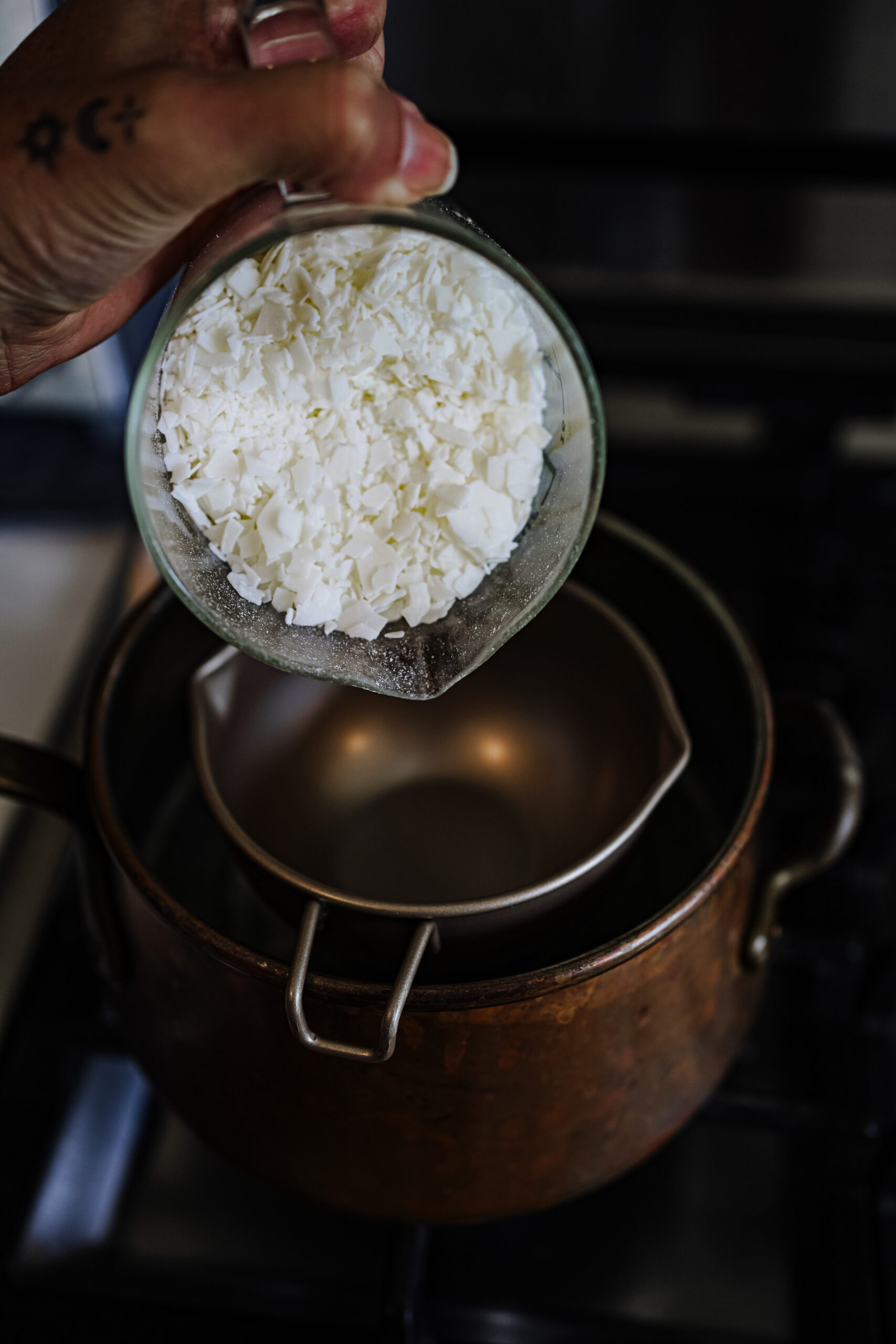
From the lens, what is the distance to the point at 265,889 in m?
0.48

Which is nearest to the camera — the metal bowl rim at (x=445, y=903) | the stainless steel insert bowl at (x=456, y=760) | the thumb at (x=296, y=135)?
the thumb at (x=296, y=135)

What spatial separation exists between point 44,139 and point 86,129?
19mm

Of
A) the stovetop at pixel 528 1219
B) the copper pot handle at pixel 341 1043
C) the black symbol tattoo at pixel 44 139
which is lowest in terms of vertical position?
the stovetop at pixel 528 1219

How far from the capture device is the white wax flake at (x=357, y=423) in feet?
1.31

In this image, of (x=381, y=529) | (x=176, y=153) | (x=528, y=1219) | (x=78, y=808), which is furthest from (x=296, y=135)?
(x=528, y=1219)

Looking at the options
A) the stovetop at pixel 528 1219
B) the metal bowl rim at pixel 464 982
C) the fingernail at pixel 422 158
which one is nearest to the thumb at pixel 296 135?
the fingernail at pixel 422 158

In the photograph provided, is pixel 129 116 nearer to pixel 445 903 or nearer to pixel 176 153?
pixel 176 153

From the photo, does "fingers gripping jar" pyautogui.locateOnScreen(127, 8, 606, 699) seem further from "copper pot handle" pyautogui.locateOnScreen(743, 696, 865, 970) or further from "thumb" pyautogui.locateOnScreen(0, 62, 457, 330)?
"copper pot handle" pyautogui.locateOnScreen(743, 696, 865, 970)

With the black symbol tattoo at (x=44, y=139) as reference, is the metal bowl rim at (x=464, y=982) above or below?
below

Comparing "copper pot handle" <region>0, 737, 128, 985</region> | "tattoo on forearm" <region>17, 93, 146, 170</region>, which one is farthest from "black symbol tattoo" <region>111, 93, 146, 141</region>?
"copper pot handle" <region>0, 737, 128, 985</region>

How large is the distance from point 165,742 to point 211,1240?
0.85ft

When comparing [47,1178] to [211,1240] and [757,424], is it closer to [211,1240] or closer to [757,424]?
[211,1240]

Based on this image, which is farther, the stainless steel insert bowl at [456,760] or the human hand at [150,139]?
the stainless steel insert bowl at [456,760]

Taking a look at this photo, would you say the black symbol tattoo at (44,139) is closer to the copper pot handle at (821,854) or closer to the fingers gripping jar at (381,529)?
the fingers gripping jar at (381,529)
